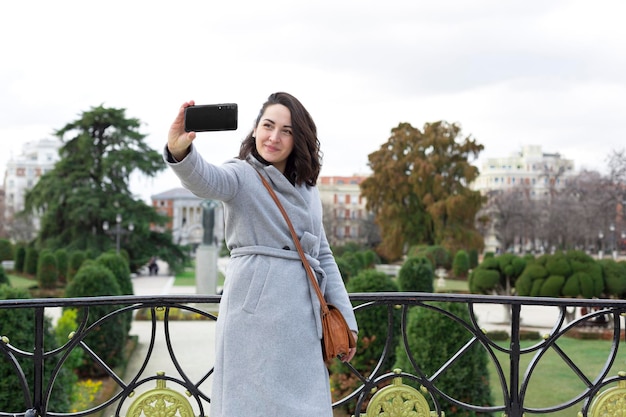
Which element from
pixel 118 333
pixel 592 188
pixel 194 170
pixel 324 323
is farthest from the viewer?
pixel 592 188

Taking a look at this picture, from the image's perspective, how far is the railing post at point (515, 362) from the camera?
296 centimetres

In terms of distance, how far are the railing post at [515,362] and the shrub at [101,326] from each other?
709 centimetres

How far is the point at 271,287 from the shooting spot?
2.15 metres

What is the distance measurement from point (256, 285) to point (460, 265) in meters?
26.2

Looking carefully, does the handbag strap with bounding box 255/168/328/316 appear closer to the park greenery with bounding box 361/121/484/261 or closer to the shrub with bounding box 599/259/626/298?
the shrub with bounding box 599/259/626/298

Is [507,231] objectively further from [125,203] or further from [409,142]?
[125,203]

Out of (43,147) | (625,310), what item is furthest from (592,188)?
(43,147)

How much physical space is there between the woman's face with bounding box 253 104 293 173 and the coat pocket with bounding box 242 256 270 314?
0.36 meters

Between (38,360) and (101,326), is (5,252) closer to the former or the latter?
(101,326)

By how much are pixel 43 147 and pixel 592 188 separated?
7013 centimetres

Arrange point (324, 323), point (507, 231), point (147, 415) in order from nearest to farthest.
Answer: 1. point (324, 323)
2. point (147, 415)
3. point (507, 231)

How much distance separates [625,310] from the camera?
3.00m

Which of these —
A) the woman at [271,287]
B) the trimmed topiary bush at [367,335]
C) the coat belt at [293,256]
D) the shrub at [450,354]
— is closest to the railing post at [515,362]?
the woman at [271,287]

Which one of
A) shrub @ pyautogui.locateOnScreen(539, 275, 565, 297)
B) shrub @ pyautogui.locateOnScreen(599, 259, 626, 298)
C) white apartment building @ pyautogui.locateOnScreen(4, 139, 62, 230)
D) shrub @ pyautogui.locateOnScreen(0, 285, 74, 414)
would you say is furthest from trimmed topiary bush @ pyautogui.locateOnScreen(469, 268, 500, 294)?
white apartment building @ pyautogui.locateOnScreen(4, 139, 62, 230)
